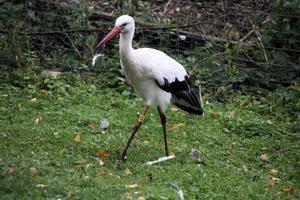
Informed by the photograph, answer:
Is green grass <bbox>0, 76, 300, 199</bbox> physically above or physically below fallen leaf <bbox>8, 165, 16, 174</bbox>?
below

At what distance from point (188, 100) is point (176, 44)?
3075 mm

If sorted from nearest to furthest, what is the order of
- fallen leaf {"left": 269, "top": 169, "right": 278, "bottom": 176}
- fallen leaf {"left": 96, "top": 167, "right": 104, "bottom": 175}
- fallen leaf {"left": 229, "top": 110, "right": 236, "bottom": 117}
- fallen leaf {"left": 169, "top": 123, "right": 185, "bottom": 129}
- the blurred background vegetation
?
fallen leaf {"left": 96, "top": 167, "right": 104, "bottom": 175}
fallen leaf {"left": 269, "top": 169, "right": 278, "bottom": 176}
fallen leaf {"left": 169, "top": 123, "right": 185, "bottom": 129}
fallen leaf {"left": 229, "top": 110, "right": 236, "bottom": 117}
the blurred background vegetation

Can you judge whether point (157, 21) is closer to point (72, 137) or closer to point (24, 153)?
point (72, 137)

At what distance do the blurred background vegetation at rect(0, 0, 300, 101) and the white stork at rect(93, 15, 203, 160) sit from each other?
7.11ft

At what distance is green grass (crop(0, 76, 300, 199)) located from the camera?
249 inches

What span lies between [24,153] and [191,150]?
184cm

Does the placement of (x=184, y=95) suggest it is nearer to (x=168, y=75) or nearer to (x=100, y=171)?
(x=168, y=75)

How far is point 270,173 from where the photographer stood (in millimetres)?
7547

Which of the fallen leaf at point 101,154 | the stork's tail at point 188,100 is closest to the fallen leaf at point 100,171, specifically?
the fallen leaf at point 101,154

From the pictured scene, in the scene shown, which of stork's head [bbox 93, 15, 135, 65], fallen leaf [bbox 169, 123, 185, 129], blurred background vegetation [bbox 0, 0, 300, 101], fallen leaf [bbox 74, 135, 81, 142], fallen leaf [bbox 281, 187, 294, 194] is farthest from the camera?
blurred background vegetation [bbox 0, 0, 300, 101]

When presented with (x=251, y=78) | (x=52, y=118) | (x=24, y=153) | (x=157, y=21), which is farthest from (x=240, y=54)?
(x=24, y=153)

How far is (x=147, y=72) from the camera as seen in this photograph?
7.34 m

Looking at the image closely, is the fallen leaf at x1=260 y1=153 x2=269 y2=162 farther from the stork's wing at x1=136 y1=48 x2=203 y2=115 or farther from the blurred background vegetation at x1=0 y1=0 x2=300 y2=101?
the blurred background vegetation at x1=0 y1=0 x2=300 y2=101

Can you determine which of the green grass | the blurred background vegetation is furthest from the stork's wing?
the blurred background vegetation
